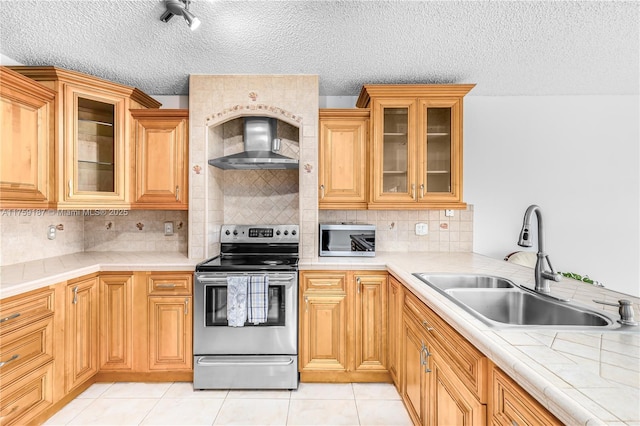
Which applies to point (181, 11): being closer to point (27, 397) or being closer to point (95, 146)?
point (95, 146)

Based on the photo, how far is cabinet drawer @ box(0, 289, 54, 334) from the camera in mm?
1671

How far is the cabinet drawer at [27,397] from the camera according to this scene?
1.69 meters

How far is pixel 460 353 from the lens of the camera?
47.8 inches

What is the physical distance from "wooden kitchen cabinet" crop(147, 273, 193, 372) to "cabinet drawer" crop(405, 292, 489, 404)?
1688 millimetres

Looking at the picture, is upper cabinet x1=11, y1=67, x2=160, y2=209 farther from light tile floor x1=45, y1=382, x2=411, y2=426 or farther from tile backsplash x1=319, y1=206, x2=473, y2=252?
→ tile backsplash x1=319, y1=206, x2=473, y2=252

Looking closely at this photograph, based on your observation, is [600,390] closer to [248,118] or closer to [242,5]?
[242,5]

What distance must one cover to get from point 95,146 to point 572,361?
307 centimetres

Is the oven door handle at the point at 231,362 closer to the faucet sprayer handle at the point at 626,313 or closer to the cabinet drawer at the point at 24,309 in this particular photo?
the cabinet drawer at the point at 24,309

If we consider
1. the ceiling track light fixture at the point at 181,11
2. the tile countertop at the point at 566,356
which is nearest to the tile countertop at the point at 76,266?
the tile countertop at the point at 566,356

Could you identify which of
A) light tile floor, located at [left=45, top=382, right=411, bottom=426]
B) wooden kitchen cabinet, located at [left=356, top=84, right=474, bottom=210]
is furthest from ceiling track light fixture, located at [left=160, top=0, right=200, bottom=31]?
light tile floor, located at [left=45, top=382, right=411, bottom=426]

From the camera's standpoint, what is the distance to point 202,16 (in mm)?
1823

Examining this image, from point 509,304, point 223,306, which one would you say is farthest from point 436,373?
point 223,306

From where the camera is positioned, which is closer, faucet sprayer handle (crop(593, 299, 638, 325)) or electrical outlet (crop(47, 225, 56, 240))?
faucet sprayer handle (crop(593, 299, 638, 325))

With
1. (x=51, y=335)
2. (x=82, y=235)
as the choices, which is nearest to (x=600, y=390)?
(x=51, y=335)
